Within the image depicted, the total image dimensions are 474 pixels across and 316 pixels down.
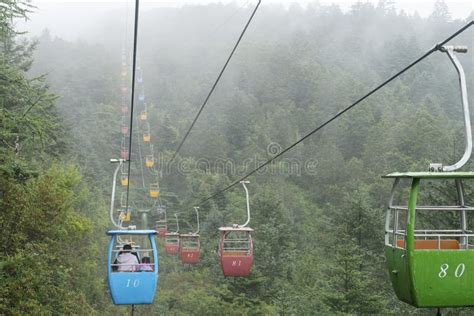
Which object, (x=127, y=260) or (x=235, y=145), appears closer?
(x=127, y=260)

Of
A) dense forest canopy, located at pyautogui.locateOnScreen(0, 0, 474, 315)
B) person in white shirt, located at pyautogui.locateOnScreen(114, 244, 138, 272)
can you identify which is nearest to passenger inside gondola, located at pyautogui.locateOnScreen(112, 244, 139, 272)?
person in white shirt, located at pyautogui.locateOnScreen(114, 244, 138, 272)

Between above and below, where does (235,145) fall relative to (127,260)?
above

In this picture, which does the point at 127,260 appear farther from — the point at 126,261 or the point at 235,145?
the point at 235,145

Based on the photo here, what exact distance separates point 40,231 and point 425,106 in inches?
2723

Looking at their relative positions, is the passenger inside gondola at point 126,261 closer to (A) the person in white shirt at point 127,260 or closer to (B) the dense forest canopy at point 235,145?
(A) the person in white shirt at point 127,260

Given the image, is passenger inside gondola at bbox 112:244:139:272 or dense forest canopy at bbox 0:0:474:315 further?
dense forest canopy at bbox 0:0:474:315

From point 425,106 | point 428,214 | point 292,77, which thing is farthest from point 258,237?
point 292,77

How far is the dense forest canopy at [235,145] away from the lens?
18.1 m

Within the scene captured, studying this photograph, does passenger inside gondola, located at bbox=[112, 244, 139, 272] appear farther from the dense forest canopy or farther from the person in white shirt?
the dense forest canopy

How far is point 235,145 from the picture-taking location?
85.1 m

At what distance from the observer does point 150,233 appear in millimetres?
9922

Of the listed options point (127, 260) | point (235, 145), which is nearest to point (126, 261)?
point (127, 260)

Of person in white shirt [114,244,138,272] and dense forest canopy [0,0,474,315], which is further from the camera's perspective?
dense forest canopy [0,0,474,315]

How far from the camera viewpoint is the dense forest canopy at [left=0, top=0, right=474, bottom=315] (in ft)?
59.3
